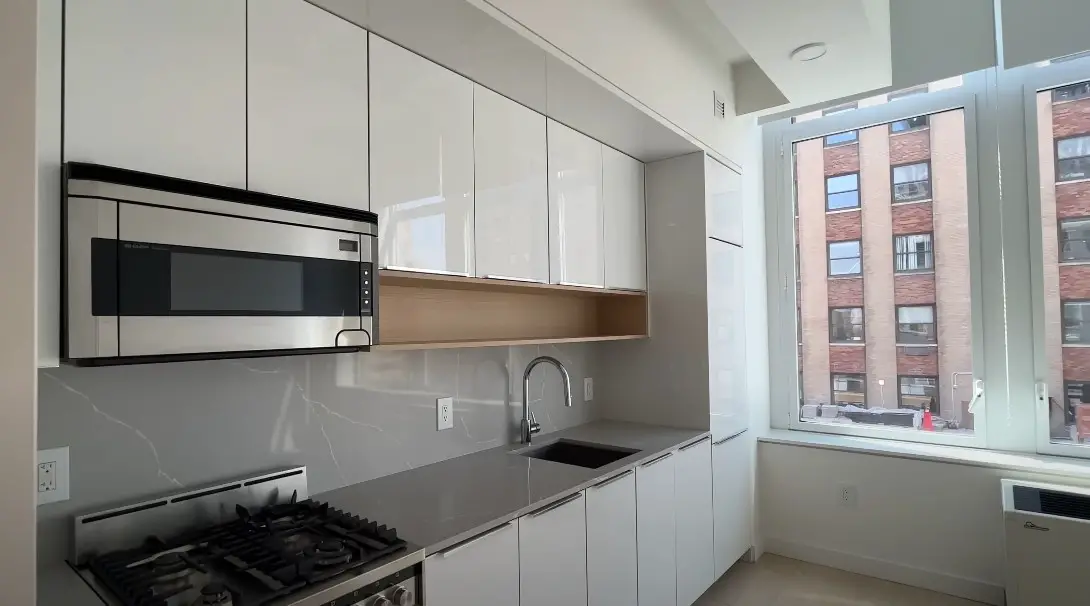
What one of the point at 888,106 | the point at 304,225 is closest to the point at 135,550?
the point at 304,225

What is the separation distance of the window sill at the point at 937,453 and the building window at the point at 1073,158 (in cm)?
138

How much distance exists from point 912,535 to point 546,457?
2080mm

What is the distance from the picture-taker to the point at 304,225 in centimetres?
144

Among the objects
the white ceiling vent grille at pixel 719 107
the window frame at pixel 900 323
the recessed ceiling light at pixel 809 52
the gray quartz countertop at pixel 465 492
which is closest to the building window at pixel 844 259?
the window frame at pixel 900 323

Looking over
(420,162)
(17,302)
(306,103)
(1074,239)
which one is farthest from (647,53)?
(1074,239)

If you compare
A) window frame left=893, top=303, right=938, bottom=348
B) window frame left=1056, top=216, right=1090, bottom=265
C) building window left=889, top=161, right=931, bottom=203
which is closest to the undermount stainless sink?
window frame left=893, top=303, right=938, bottom=348

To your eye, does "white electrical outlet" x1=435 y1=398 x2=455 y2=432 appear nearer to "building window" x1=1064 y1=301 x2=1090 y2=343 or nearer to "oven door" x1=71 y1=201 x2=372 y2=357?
"oven door" x1=71 y1=201 x2=372 y2=357

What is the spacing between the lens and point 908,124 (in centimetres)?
335

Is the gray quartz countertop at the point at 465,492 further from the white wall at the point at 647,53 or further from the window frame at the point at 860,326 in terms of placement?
the window frame at the point at 860,326

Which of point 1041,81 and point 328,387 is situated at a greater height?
point 1041,81

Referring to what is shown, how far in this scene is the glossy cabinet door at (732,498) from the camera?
9.83 feet

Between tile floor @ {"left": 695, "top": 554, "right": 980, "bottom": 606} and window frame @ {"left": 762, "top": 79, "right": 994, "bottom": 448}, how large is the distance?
2.69ft

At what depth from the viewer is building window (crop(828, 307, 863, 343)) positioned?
11.4 ft

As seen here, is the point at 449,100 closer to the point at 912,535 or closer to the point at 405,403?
the point at 405,403
